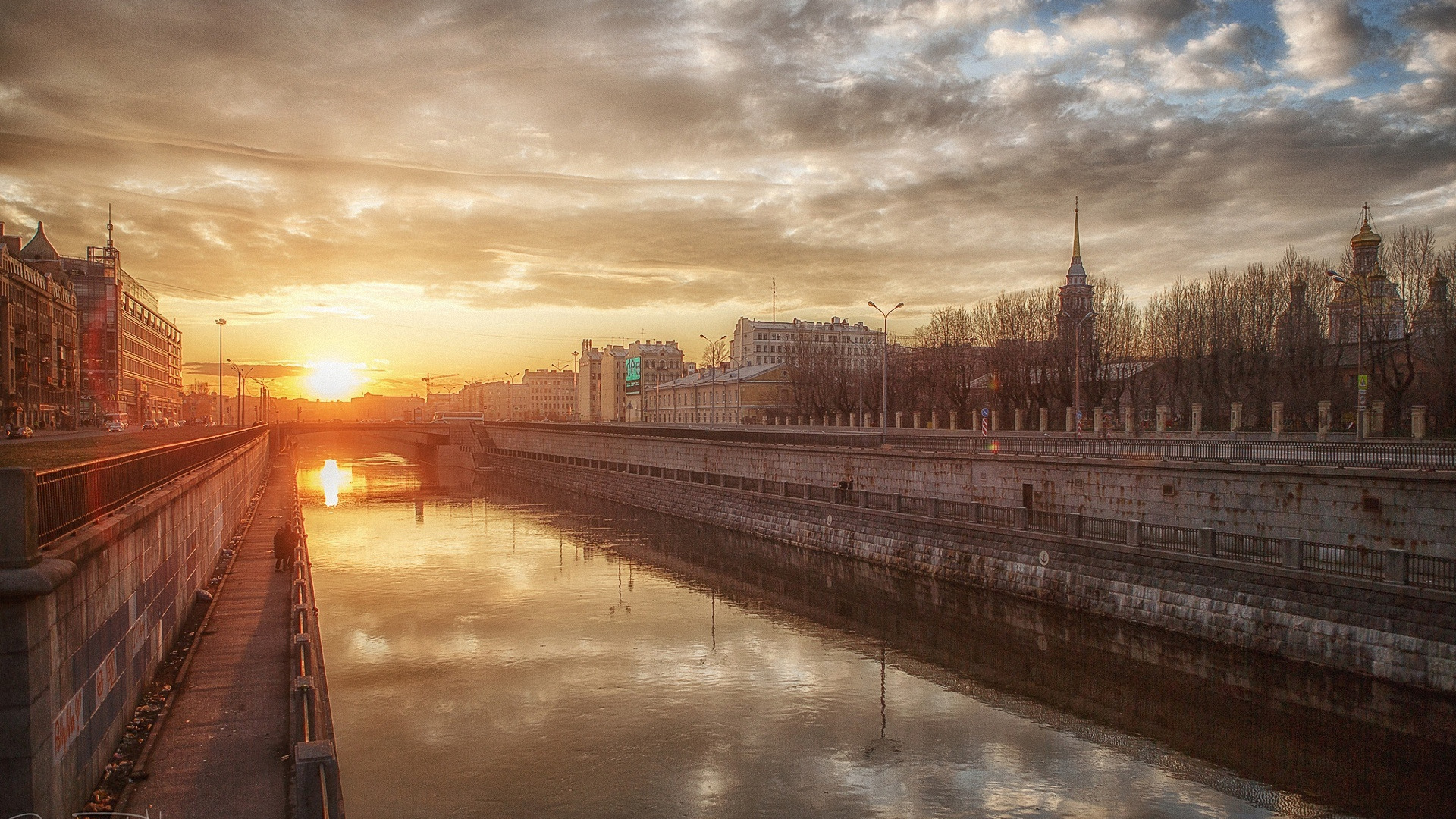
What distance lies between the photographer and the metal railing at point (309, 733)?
10922 millimetres

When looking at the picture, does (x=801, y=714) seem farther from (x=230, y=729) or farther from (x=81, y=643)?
(x=81, y=643)

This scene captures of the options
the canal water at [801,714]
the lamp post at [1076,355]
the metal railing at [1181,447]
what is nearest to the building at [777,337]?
the lamp post at [1076,355]

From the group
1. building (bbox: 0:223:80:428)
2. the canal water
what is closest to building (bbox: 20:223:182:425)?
building (bbox: 0:223:80:428)

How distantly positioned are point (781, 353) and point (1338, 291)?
136 metres

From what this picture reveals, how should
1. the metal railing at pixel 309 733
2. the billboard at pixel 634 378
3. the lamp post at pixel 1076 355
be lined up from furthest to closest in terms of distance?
1. the billboard at pixel 634 378
2. the lamp post at pixel 1076 355
3. the metal railing at pixel 309 733

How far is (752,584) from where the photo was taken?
37094 millimetres

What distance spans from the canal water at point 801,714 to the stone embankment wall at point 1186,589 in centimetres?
90

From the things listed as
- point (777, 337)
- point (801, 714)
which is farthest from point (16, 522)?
point (777, 337)

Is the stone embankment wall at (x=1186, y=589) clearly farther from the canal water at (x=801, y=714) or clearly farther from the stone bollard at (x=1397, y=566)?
the canal water at (x=801, y=714)

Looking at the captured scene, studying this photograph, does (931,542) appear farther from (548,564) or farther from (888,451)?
(548,564)

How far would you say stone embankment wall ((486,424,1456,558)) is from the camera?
22.6 metres

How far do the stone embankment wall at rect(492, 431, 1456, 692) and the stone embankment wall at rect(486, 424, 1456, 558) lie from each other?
2.84 m

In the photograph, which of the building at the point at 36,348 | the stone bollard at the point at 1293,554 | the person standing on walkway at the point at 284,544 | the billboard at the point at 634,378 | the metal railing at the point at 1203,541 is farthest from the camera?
the billboard at the point at 634,378

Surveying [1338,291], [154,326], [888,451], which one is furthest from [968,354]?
[154,326]
